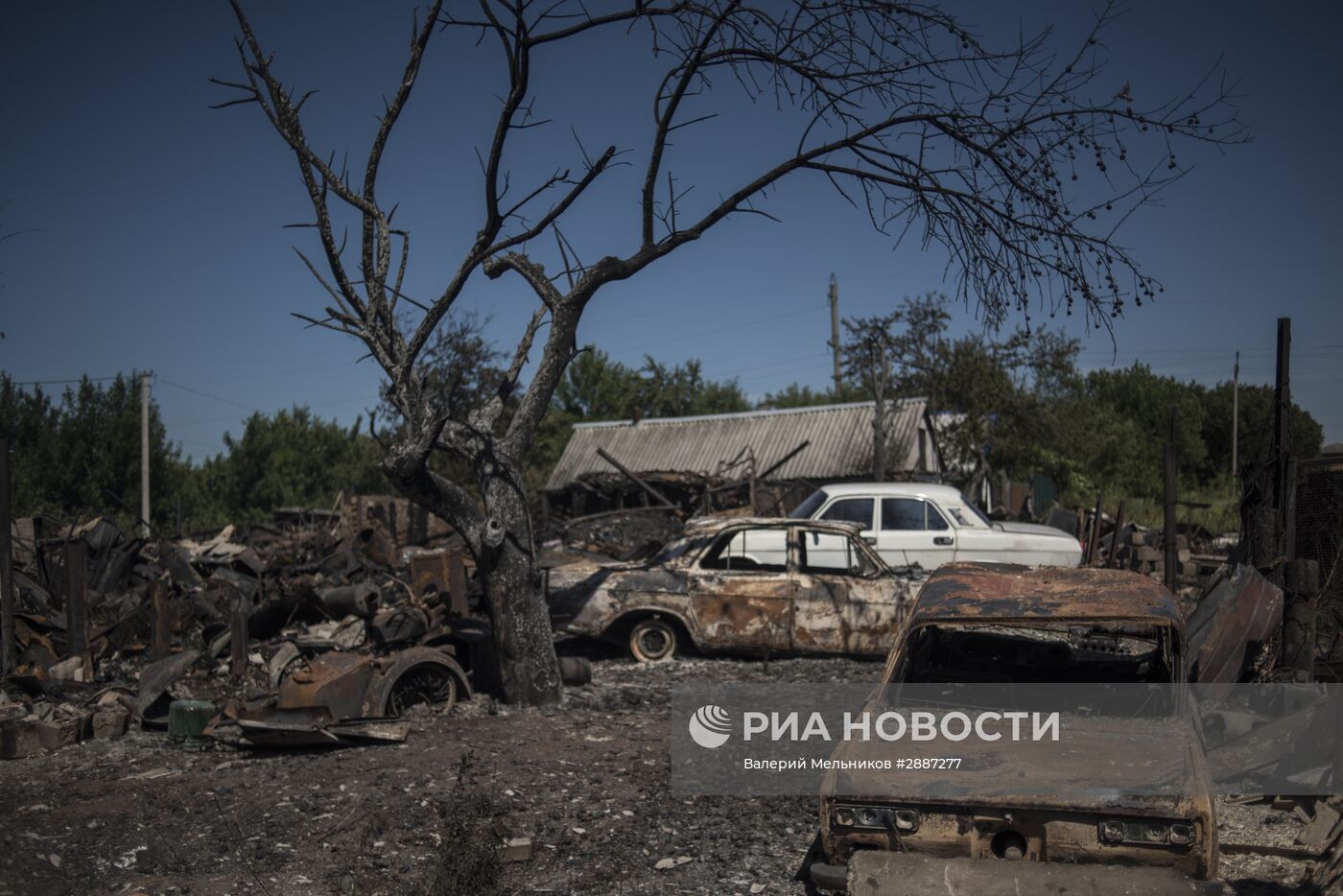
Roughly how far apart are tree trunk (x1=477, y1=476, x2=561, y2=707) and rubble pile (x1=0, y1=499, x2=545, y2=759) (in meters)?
0.39

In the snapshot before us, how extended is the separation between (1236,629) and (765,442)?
66.6 feet

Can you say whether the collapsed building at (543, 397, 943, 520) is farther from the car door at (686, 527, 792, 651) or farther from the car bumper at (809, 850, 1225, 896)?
the car bumper at (809, 850, 1225, 896)

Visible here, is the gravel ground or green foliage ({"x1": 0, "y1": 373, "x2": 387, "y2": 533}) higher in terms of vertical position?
green foliage ({"x1": 0, "y1": 373, "x2": 387, "y2": 533})

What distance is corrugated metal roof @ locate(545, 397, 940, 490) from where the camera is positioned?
2523 centimetres

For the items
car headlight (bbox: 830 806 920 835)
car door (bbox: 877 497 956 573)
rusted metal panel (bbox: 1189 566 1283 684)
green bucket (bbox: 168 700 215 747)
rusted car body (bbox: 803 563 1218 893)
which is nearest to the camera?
rusted car body (bbox: 803 563 1218 893)

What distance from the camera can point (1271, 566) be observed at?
7.11m

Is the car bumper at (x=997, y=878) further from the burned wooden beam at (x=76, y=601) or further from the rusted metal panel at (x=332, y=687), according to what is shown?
the burned wooden beam at (x=76, y=601)

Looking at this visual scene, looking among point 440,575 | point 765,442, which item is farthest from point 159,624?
point 765,442

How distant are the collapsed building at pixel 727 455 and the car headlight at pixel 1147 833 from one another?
17221 mm

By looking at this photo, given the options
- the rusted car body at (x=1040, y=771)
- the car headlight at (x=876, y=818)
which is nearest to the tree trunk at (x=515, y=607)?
the rusted car body at (x=1040, y=771)

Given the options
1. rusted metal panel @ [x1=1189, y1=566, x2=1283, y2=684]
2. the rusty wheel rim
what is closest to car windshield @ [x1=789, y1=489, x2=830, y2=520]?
the rusty wheel rim

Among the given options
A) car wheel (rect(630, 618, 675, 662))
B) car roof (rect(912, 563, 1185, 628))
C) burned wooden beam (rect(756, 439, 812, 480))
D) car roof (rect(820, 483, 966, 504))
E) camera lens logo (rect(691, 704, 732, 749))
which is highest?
burned wooden beam (rect(756, 439, 812, 480))

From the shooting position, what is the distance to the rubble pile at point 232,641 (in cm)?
734

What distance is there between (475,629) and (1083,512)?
41.6 feet
